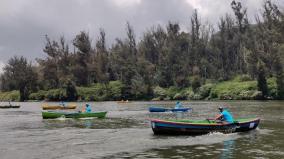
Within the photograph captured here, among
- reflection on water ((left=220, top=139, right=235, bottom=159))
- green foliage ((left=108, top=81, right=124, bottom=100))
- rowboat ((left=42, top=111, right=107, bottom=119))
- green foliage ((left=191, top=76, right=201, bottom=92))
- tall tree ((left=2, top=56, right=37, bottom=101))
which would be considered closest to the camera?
reflection on water ((left=220, top=139, right=235, bottom=159))

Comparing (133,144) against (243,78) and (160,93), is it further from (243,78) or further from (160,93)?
(160,93)

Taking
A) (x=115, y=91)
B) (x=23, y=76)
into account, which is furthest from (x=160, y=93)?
(x=23, y=76)

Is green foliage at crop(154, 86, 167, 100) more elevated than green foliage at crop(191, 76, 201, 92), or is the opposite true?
green foliage at crop(191, 76, 201, 92)

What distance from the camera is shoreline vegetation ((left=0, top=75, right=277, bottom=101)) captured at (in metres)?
96.4

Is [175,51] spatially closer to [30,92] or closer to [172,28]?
[172,28]

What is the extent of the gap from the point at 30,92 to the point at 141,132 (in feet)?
369

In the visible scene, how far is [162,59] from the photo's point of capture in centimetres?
12600

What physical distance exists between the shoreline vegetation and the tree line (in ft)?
6.31

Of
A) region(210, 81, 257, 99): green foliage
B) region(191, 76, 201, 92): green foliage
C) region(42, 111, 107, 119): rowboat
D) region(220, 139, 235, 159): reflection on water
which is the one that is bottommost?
region(220, 139, 235, 159): reflection on water

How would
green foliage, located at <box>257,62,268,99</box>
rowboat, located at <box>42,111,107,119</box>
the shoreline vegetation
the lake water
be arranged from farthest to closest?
the shoreline vegetation < green foliage, located at <box>257,62,268,99</box> < rowboat, located at <box>42,111,107,119</box> < the lake water

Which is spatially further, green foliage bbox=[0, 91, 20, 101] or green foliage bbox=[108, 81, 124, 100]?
green foliage bbox=[0, 91, 20, 101]

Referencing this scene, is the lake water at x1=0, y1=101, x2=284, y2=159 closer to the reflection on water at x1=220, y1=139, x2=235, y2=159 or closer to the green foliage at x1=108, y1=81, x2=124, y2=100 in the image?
the reflection on water at x1=220, y1=139, x2=235, y2=159

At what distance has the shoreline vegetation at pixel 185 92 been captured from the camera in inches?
3794

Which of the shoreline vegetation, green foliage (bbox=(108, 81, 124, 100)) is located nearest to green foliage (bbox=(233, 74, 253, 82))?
the shoreline vegetation
